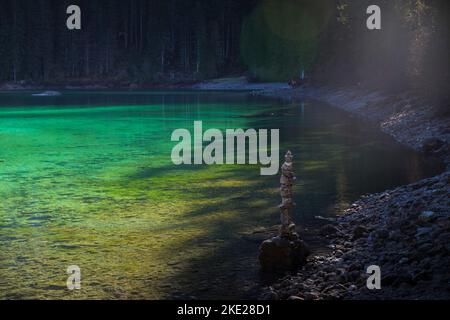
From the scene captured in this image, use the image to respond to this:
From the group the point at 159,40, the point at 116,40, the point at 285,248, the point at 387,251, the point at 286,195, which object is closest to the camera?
the point at 387,251

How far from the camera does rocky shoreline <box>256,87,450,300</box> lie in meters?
8.75

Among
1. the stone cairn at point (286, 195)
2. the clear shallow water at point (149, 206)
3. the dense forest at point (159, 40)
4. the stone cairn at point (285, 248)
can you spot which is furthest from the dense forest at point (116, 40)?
the stone cairn at point (285, 248)

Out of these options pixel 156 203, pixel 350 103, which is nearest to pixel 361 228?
pixel 156 203

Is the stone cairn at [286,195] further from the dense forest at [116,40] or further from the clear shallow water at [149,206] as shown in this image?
the dense forest at [116,40]

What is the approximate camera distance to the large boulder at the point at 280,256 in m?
10.5

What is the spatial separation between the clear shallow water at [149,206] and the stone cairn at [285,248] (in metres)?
0.39

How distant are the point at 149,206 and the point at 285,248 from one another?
19.9 ft

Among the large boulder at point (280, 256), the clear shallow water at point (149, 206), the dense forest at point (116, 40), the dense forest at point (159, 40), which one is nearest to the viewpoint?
the clear shallow water at point (149, 206)

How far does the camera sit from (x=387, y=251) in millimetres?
10477

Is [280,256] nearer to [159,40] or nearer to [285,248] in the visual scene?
[285,248]

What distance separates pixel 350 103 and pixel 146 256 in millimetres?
41011

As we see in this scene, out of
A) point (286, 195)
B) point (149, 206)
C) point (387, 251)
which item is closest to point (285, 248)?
point (286, 195)

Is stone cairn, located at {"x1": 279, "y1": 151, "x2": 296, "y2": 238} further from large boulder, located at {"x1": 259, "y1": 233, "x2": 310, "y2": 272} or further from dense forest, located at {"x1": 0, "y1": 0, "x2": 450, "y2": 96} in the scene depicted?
dense forest, located at {"x1": 0, "y1": 0, "x2": 450, "y2": 96}
